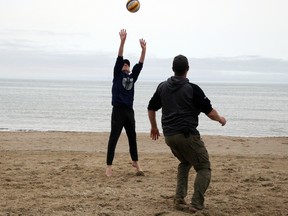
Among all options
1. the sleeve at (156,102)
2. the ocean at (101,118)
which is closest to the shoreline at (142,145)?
the sleeve at (156,102)

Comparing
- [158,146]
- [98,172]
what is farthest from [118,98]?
[158,146]

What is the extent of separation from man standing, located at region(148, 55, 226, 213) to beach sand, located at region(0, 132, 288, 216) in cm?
41

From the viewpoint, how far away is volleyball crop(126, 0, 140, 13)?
29.8 feet

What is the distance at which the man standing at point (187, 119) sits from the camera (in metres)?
5.59

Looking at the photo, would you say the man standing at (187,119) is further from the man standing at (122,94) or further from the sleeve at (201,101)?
the man standing at (122,94)

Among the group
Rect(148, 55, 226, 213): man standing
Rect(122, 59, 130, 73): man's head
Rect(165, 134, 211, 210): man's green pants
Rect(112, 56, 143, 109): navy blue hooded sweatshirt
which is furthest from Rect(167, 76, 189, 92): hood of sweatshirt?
Rect(122, 59, 130, 73): man's head

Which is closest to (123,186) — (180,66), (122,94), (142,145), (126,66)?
(122,94)

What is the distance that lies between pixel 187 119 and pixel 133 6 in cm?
410

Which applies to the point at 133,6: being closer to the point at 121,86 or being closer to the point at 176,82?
the point at 121,86

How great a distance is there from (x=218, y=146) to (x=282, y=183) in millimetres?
6696

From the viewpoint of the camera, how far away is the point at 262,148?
14094 millimetres

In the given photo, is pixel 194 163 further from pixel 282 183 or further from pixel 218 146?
pixel 218 146

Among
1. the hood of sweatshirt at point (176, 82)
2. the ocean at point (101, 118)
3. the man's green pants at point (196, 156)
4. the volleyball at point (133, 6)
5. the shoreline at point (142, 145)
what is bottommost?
the ocean at point (101, 118)

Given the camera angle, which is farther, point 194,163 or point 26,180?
point 26,180
